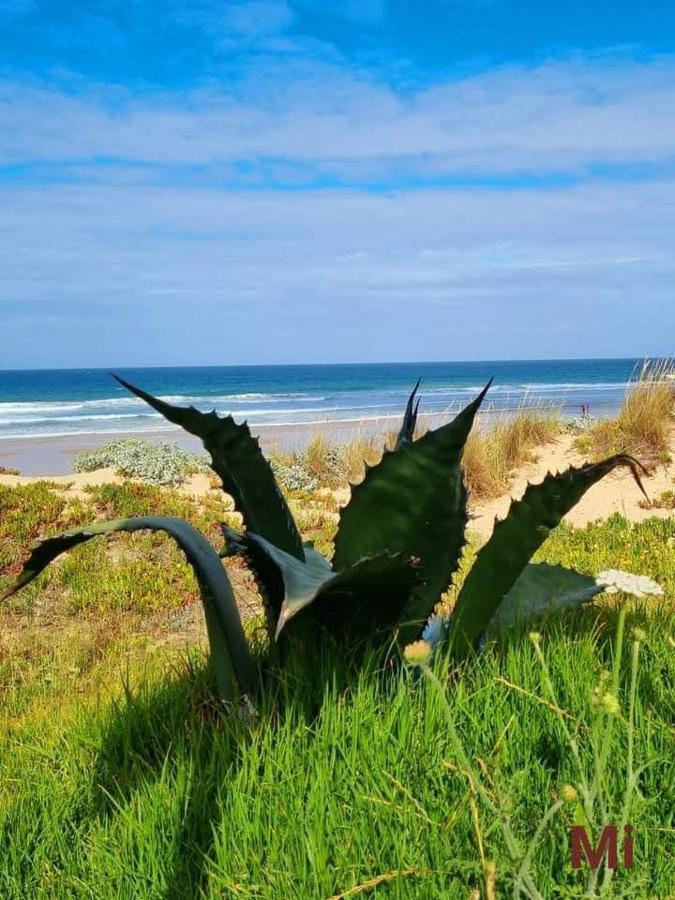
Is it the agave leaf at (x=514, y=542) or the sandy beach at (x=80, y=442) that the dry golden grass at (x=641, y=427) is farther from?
the agave leaf at (x=514, y=542)

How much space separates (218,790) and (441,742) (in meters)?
0.50

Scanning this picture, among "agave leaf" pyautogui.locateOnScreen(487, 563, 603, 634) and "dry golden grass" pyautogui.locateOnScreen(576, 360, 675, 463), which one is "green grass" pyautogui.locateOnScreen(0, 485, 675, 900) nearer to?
"agave leaf" pyautogui.locateOnScreen(487, 563, 603, 634)

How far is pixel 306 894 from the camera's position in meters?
1.58

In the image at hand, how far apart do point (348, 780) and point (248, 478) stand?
0.95m

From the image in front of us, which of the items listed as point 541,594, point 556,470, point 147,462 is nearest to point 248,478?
point 541,594

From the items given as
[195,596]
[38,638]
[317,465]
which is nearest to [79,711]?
[38,638]

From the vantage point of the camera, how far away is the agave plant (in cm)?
220

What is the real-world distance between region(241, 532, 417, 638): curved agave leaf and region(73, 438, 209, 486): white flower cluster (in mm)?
7461

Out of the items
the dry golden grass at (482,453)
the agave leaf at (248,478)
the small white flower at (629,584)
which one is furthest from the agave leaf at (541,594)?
the dry golden grass at (482,453)

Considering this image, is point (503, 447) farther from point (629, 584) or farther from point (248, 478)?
point (629, 584)

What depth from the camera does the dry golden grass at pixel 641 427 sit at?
10562 mm

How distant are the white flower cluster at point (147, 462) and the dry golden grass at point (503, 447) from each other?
310 centimetres

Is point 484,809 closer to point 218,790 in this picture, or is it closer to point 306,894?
point 306,894

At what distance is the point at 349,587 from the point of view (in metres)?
2.21
